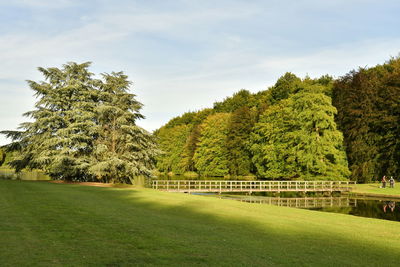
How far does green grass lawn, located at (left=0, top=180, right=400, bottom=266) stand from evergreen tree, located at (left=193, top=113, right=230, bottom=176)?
2425 inches

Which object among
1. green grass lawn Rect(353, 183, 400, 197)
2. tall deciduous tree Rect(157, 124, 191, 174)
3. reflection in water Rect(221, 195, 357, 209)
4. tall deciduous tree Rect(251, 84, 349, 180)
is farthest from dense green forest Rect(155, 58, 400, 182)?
tall deciduous tree Rect(157, 124, 191, 174)

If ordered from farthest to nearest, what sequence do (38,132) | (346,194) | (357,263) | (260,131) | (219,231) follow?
(260,131), (346,194), (38,132), (219,231), (357,263)

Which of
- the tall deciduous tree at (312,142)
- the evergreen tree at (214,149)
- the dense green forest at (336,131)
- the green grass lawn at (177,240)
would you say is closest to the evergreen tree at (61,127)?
the dense green forest at (336,131)

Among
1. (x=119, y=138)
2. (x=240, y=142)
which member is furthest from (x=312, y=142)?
(x=240, y=142)

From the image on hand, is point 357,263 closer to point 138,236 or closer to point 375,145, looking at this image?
point 138,236

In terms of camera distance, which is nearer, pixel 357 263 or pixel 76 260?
pixel 76 260

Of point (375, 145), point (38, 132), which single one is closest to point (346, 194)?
point (375, 145)

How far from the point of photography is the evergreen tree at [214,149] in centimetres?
7638

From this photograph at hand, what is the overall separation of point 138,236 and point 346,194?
36409mm

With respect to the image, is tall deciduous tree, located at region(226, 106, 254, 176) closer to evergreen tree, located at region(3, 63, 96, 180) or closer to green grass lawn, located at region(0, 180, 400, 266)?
evergreen tree, located at region(3, 63, 96, 180)

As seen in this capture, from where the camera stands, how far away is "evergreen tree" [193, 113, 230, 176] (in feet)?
251

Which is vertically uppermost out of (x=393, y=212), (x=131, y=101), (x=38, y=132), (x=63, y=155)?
(x=131, y=101)

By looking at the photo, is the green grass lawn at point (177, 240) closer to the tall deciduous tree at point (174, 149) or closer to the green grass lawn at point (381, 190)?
the green grass lawn at point (381, 190)

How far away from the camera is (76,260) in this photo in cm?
693
